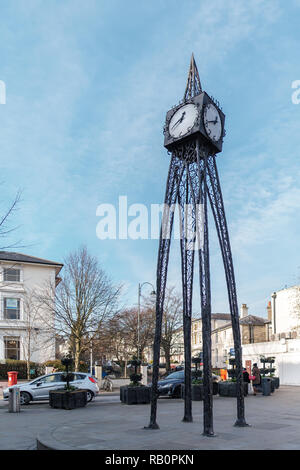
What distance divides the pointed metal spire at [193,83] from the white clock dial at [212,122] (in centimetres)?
66

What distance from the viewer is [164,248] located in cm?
1173

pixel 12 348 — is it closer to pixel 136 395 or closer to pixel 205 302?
pixel 136 395

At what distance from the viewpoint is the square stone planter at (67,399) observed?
16.9 metres

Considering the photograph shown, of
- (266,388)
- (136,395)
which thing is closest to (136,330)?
(266,388)

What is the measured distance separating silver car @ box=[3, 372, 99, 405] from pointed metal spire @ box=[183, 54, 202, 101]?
12645mm

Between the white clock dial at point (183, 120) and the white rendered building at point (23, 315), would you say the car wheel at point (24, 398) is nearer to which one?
the white clock dial at point (183, 120)

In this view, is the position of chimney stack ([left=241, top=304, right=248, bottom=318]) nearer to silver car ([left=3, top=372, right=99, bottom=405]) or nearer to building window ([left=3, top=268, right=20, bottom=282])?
building window ([left=3, top=268, right=20, bottom=282])

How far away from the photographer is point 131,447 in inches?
325

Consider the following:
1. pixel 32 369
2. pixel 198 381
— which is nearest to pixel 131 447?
pixel 198 381

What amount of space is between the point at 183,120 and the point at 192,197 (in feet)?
6.65

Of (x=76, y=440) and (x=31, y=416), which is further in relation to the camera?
(x=31, y=416)
